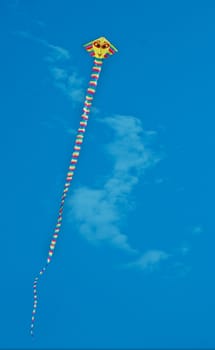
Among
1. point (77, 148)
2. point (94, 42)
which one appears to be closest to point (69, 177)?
point (77, 148)

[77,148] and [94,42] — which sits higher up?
[94,42]

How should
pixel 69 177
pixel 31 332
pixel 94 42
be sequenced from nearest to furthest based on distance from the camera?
pixel 94 42, pixel 69 177, pixel 31 332

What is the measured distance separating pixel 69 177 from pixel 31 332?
Result: 818 cm

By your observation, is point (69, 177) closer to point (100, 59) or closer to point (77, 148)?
point (77, 148)

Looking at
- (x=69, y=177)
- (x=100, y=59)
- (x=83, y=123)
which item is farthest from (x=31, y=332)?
(x=100, y=59)

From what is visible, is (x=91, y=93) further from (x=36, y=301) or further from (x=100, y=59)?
(x=36, y=301)

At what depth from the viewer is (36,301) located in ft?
64.8

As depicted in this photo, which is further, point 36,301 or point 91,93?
point 36,301

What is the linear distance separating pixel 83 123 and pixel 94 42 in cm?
187

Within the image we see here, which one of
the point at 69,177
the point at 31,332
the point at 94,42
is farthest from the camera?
the point at 31,332

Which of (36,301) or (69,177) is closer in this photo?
(69,177)

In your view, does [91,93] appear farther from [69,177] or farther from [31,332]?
[31,332]

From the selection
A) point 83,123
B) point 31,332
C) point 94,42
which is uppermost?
point 94,42

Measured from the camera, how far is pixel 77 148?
13422mm
